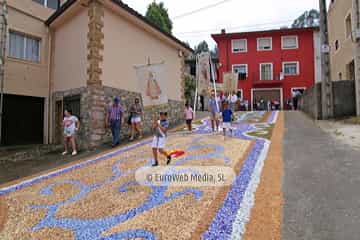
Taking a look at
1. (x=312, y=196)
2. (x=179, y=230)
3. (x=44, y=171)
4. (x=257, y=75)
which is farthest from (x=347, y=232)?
(x=257, y=75)

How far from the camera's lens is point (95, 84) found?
9562 mm

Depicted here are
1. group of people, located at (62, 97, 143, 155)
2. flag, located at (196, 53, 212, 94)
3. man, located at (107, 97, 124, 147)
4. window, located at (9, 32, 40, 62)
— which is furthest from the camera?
window, located at (9, 32, 40, 62)

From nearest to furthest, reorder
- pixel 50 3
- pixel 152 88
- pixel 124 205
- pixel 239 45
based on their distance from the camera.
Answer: pixel 124 205 < pixel 152 88 < pixel 50 3 < pixel 239 45

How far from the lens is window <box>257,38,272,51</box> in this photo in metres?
27.6

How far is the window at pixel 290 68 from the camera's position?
87.7 ft

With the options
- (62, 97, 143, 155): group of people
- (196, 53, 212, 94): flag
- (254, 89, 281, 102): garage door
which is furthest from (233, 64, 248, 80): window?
(62, 97, 143, 155): group of people

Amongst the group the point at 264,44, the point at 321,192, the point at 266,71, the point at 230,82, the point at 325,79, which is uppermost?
the point at 264,44

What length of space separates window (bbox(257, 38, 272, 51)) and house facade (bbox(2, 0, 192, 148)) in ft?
59.9

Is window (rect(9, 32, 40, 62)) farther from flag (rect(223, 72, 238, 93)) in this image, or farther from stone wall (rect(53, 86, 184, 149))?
flag (rect(223, 72, 238, 93))

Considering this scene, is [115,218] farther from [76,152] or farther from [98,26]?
[98,26]

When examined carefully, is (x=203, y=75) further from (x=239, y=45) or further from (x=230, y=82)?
(x=239, y=45)

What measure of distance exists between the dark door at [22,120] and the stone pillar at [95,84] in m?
3.57

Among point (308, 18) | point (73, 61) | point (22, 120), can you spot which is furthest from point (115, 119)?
point (308, 18)

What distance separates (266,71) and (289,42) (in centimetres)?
383
